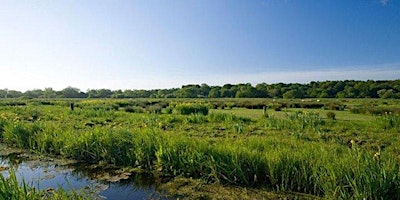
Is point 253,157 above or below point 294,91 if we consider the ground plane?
above

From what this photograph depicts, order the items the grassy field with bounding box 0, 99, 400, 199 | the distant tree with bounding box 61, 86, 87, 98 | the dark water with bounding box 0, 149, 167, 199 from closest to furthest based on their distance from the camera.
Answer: the grassy field with bounding box 0, 99, 400, 199
the dark water with bounding box 0, 149, 167, 199
the distant tree with bounding box 61, 86, 87, 98

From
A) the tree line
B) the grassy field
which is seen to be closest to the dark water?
the grassy field

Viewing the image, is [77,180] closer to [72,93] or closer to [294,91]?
[294,91]

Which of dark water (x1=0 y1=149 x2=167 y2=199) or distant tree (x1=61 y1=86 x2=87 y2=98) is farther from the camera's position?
distant tree (x1=61 y1=86 x2=87 y2=98)

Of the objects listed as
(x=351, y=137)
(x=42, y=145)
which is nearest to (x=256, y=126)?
(x=351, y=137)

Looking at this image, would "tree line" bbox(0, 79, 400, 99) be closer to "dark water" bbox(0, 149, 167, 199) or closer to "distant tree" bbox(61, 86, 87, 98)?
"distant tree" bbox(61, 86, 87, 98)

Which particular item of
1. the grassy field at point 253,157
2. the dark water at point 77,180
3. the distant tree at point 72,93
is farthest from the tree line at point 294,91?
the dark water at point 77,180

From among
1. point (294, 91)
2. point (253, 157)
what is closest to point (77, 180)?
point (253, 157)

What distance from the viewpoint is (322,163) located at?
17.4ft

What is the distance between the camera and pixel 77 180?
6785 millimetres

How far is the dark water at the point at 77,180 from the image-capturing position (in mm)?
5884

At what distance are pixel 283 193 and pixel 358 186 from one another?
4.42 feet

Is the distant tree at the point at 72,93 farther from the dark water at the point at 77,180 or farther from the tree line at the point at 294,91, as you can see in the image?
the dark water at the point at 77,180

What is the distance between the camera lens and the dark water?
5.88 metres
